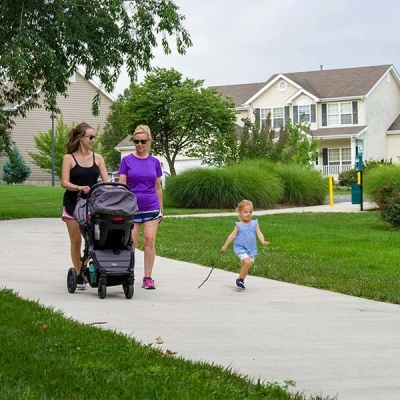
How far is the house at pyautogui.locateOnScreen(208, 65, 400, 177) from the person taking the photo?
58562 millimetres

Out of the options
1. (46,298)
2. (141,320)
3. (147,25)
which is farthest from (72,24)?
(141,320)

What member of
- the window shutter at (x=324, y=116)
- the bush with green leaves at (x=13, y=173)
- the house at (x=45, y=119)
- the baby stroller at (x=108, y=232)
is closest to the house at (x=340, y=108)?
the window shutter at (x=324, y=116)

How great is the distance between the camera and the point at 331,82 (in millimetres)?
61031

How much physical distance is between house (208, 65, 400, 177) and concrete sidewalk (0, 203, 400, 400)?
46382 mm

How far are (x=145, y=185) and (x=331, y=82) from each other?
51.6m

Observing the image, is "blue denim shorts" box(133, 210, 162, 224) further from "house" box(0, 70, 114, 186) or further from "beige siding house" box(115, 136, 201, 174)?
"house" box(0, 70, 114, 186)

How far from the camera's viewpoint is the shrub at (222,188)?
107ft

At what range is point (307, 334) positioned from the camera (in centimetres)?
797

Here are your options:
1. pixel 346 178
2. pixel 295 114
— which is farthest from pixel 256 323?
pixel 295 114

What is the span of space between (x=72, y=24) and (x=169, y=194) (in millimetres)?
11410

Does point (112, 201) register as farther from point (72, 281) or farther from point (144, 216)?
point (72, 281)

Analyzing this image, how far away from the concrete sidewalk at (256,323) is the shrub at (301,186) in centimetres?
2163

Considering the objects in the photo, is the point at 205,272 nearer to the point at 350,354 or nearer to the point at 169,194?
the point at 350,354

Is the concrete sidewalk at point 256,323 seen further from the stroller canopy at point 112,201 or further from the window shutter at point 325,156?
the window shutter at point 325,156
